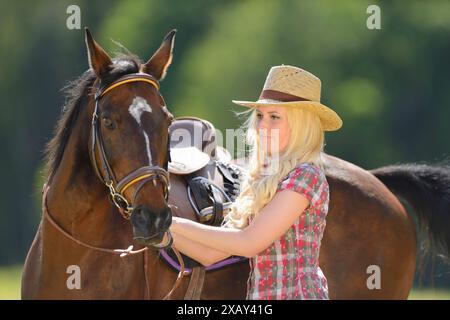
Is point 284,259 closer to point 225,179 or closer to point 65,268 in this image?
point 65,268

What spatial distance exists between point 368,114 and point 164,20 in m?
7.41

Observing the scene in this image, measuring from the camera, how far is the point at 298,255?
12.9ft

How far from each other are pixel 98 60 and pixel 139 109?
0.40 m

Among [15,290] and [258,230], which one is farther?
[15,290]

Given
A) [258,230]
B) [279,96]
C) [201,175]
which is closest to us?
[258,230]

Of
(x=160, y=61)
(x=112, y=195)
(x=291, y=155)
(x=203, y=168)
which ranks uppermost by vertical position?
(x=160, y=61)

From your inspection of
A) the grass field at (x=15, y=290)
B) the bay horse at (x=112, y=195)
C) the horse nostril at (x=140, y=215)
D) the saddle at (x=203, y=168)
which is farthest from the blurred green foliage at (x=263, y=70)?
the horse nostril at (x=140, y=215)

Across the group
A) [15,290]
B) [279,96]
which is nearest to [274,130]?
→ [279,96]

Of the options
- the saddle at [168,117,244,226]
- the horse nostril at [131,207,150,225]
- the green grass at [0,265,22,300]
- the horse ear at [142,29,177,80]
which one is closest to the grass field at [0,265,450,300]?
the green grass at [0,265,22,300]

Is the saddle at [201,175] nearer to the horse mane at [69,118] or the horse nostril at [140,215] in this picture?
the horse mane at [69,118]

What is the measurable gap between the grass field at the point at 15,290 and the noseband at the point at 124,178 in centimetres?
888

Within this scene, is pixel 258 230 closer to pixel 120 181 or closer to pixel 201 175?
pixel 120 181

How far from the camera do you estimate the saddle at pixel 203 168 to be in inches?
210

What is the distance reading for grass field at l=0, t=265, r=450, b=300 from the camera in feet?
45.2
